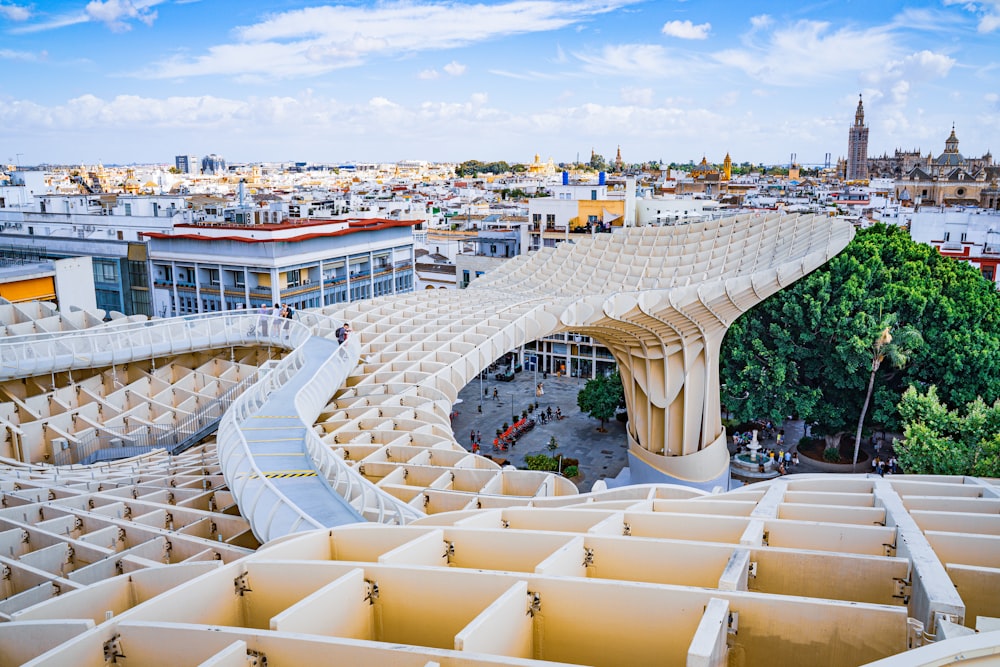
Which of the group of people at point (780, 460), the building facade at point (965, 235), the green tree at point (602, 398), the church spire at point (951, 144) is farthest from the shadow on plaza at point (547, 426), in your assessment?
the church spire at point (951, 144)

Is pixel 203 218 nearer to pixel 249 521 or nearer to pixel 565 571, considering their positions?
pixel 249 521

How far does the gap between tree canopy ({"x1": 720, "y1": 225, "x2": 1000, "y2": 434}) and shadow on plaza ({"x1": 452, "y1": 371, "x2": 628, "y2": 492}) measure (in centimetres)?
749

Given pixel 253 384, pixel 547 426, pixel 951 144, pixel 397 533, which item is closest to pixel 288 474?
pixel 397 533

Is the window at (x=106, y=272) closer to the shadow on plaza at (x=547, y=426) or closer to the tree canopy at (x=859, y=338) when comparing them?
the shadow on plaza at (x=547, y=426)

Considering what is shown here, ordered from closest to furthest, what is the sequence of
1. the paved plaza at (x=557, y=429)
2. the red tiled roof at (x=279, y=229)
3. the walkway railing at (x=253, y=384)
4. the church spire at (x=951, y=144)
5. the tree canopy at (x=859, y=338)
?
the walkway railing at (x=253, y=384) → the tree canopy at (x=859, y=338) → the paved plaza at (x=557, y=429) → the red tiled roof at (x=279, y=229) → the church spire at (x=951, y=144)

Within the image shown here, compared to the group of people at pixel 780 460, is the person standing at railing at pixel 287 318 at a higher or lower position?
higher

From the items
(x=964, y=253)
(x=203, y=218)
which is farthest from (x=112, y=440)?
(x=964, y=253)

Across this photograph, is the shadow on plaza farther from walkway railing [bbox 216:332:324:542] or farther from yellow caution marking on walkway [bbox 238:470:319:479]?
yellow caution marking on walkway [bbox 238:470:319:479]

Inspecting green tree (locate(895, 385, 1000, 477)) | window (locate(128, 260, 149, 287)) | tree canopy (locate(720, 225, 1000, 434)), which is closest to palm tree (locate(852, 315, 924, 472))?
tree canopy (locate(720, 225, 1000, 434))

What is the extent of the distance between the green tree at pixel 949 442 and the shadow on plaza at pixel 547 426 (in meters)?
15.3

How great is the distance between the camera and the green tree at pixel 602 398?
44625 mm

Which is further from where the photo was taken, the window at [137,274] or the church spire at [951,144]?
the church spire at [951,144]

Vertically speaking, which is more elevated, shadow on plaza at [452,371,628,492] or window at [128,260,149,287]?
window at [128,260,149,287]

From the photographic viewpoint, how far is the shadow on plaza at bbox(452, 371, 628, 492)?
4109cm
